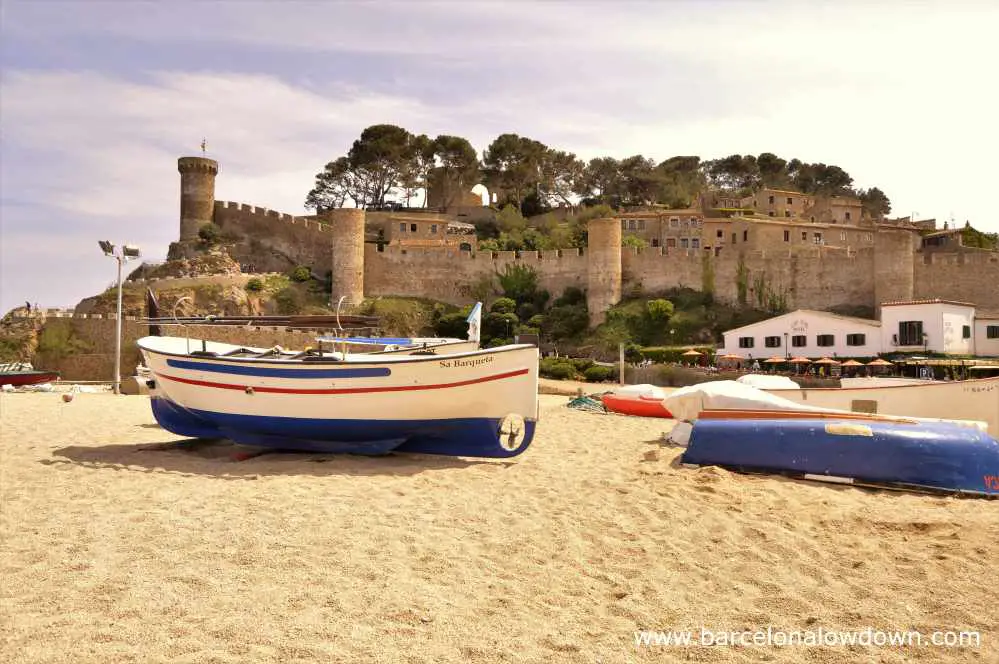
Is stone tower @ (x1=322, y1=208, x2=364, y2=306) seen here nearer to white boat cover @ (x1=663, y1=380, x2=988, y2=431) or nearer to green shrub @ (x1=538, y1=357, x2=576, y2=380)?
green shrub @ (x1=538, y1=357, x2=576, y2=380)

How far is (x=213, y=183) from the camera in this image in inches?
1980

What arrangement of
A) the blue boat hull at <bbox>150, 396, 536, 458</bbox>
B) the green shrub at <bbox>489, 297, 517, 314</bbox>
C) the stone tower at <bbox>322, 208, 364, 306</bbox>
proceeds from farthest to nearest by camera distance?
the stone tower at <bbox>322, 208, 364, 306</bbox> → the green shrub at <bbox>489, 297, 517, 314</bbox> → the blue boat hull at <bbox>150, 396, 536, 458</bbox>

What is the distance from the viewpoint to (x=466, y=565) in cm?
496

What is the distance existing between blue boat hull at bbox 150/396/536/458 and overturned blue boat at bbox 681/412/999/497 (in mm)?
2797

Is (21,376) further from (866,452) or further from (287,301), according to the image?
(866,452)

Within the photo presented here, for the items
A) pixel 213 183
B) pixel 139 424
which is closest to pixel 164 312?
pixel 213 183

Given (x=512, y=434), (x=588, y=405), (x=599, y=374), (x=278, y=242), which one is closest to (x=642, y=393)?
(x=588, y=405)

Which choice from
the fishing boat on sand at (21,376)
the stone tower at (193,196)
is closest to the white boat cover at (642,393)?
the fishing boat on sand at (21,376)

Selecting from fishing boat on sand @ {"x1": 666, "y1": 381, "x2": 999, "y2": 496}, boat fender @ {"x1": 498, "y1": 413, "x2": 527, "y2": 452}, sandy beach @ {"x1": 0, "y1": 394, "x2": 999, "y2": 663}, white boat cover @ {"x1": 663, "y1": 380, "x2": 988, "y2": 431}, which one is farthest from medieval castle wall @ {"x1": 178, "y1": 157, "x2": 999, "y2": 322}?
sandy beach @ {"x1": 0, "y1": 394, "x2": 999, "y2": 663}

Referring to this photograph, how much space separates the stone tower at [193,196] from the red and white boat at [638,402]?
1585 inches

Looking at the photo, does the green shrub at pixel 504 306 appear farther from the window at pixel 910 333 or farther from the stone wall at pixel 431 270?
the window at pixel 910 333

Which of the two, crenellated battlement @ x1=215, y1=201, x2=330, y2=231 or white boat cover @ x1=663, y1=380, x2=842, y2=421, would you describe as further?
crenellated battlement @ x1=215, y1=201, x2=330, y2=231

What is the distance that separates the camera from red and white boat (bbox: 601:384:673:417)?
54.1 ft

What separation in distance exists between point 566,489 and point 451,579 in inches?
121
